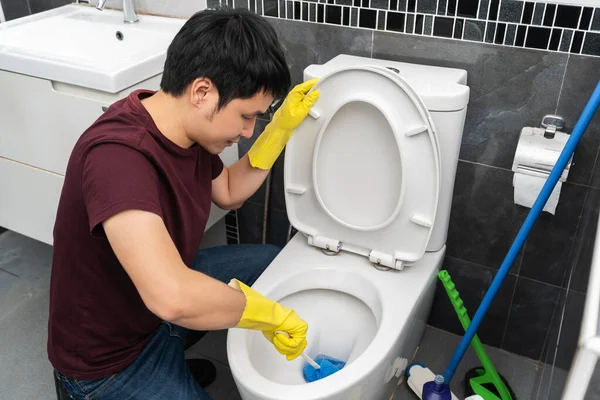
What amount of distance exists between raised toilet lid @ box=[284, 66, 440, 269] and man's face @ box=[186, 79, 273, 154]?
0.96 feet

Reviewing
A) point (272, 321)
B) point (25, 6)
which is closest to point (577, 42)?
point (272, 321)

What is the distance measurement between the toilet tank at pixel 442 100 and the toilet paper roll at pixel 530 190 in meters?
0.15

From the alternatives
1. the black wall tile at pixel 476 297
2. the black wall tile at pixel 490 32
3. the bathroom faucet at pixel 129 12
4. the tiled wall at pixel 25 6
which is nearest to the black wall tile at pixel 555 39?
the black wall tile at pixel 490 32

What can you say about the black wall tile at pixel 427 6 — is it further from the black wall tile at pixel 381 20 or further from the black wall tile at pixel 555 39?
the black wall tile at pixel 555 39

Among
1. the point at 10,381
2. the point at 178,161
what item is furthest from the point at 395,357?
the point at 10,381

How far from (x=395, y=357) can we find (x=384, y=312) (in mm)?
96

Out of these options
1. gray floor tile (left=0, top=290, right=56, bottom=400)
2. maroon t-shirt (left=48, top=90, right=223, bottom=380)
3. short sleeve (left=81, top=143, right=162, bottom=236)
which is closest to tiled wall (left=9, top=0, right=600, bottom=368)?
maroon t-shirt (left=48, top=90, right=223, bottom=380)

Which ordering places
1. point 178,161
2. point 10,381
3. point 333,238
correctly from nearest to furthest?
point 178,161 < point 333,238 < point 10,381

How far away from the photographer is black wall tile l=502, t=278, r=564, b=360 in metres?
1.51

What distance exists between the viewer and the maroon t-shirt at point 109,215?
87cm

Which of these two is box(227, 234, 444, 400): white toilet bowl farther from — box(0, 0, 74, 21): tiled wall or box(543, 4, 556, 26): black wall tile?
box(0, 0, 74, 21): tiled wall

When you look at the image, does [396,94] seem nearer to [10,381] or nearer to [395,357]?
[395,357]

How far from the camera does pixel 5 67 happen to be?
1.46 metres

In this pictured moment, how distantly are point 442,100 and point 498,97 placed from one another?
0.22 metres
